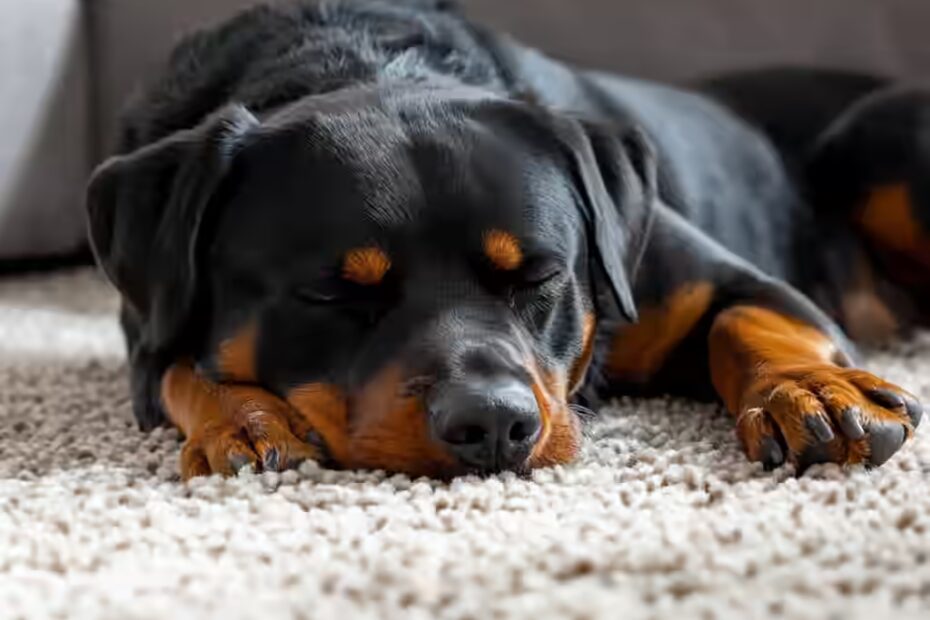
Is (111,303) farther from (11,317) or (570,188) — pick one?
(570,188)

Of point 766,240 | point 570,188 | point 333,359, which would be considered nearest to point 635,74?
point 766,240

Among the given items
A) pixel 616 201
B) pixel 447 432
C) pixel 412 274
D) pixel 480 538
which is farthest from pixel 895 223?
pixel 480 538

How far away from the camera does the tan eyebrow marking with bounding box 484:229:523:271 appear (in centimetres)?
160

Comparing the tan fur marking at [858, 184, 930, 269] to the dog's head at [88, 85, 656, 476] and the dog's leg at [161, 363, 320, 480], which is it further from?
the dog's leg at [161, 363, 320, 480]

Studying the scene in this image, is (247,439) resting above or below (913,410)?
below

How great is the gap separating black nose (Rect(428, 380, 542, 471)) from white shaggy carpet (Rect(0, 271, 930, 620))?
0.04 meters

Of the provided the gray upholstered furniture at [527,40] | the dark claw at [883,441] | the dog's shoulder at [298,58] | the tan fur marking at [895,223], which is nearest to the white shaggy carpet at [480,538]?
the dark claw at [883,441]

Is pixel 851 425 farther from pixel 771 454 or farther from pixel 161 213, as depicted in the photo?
pixel 161 213

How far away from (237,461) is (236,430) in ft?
0.25

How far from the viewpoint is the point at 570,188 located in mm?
1775

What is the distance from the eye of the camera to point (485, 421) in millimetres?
1427

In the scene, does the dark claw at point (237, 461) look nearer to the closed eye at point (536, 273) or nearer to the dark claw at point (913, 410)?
the closed eye at point (536, 273)

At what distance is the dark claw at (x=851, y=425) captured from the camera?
1.49 metres

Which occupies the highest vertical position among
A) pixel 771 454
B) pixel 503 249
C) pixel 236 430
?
pixel 503 249
